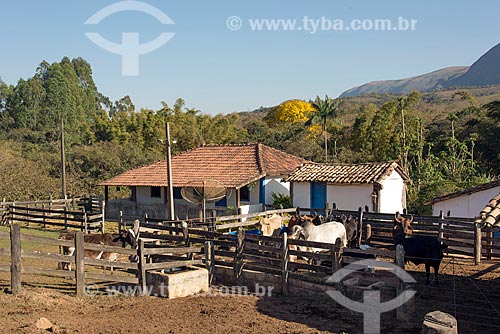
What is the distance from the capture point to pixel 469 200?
61.2 ft

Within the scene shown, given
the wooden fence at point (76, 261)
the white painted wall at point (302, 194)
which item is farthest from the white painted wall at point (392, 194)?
the wooden fence at point (76, 261)

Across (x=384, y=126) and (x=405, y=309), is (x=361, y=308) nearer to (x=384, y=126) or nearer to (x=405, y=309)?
(x=405, y=309)

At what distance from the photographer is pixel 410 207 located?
26.3m

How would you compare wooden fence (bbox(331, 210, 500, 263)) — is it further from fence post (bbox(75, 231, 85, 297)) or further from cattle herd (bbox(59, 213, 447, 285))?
fence post (bbox(75, 231, 85, 297))

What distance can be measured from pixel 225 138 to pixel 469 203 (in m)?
28.8

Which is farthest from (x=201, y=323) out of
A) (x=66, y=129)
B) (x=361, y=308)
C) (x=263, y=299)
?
(x=66, y=129)

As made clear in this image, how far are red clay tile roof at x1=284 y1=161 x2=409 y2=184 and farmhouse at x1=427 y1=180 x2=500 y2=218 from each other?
367 cm

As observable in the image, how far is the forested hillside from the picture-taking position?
33.2 m

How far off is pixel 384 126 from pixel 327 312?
3054 centimetres

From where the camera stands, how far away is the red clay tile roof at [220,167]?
1057 inches

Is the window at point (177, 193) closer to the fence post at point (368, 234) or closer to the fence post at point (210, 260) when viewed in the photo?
the fence post at point (368, 234)

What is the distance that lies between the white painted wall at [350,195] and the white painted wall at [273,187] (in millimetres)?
3660

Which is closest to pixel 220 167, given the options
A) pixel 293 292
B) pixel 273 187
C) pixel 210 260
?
pixel 273 187

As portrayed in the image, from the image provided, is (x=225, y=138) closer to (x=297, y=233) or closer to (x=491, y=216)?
(x=297, y=233)
